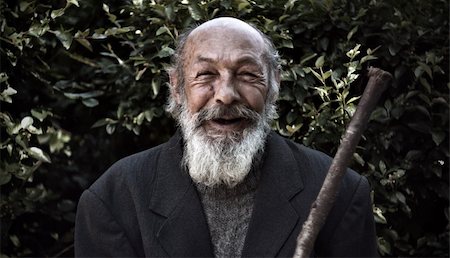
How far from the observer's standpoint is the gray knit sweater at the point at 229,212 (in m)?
2.88

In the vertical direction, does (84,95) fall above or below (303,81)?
below

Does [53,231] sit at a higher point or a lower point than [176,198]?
lower

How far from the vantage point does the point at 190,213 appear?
9.32ft

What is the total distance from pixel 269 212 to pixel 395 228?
110 centimetres

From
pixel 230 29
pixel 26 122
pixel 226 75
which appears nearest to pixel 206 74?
pixel 226 75

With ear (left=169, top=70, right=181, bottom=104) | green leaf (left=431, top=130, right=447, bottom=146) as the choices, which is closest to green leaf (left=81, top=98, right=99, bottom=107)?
ear (left=169, top=70, right=181, bottom=104)

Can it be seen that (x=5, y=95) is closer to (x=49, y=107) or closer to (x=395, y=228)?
(x=49, y=107)

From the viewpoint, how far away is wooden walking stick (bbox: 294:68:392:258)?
7.14 ft

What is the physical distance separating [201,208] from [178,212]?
85 millimetres

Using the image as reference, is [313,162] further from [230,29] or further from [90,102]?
[90,102]

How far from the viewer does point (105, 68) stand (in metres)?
4.02

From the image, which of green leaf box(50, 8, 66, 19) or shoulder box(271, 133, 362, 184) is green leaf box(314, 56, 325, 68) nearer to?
shoulder box(271, 133, 362, 184)

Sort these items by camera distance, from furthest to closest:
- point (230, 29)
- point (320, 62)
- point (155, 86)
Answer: point (155, 86), point (320, 62), point (230, 29)

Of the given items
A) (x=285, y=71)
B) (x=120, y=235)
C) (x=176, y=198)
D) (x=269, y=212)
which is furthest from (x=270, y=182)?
(x=285, y=71)
